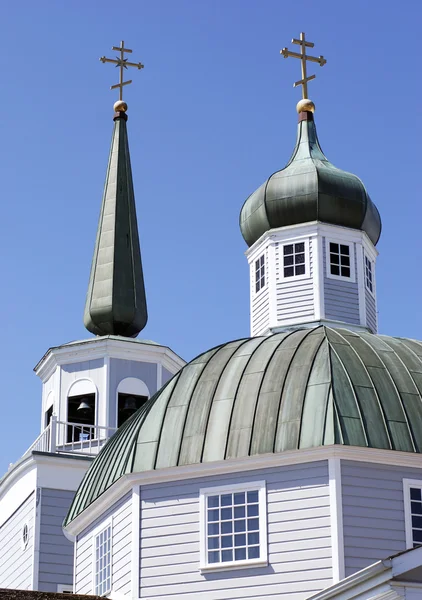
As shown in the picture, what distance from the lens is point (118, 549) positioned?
73.0 ft

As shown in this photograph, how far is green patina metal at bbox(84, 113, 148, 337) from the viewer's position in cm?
3266

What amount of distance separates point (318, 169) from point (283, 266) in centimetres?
231

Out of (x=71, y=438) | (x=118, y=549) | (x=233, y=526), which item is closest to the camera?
(x=233, y=526)

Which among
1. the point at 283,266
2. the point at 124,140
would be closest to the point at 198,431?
the point at 283,266

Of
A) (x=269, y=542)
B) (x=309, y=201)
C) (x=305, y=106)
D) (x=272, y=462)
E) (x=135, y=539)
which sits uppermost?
(x=305, y=106)

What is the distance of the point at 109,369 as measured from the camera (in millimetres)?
31109

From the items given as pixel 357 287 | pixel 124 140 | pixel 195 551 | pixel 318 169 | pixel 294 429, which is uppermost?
pixel 124 140

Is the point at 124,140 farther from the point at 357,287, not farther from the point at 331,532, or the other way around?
the point at 331,532

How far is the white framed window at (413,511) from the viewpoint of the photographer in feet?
66.8

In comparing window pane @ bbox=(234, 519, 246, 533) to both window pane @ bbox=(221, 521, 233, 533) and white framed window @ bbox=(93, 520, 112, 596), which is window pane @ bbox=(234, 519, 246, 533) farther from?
white framed window @ bbox=(93, 520, 112, 596)

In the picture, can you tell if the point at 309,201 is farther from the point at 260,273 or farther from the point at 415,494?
the point at 415,494

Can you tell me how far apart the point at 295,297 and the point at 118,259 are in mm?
8286

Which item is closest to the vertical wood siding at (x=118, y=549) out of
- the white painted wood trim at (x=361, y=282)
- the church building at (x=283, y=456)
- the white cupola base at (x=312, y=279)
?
the church building at (x=283, y=456)

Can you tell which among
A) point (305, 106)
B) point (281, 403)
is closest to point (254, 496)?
point (281, 403)
